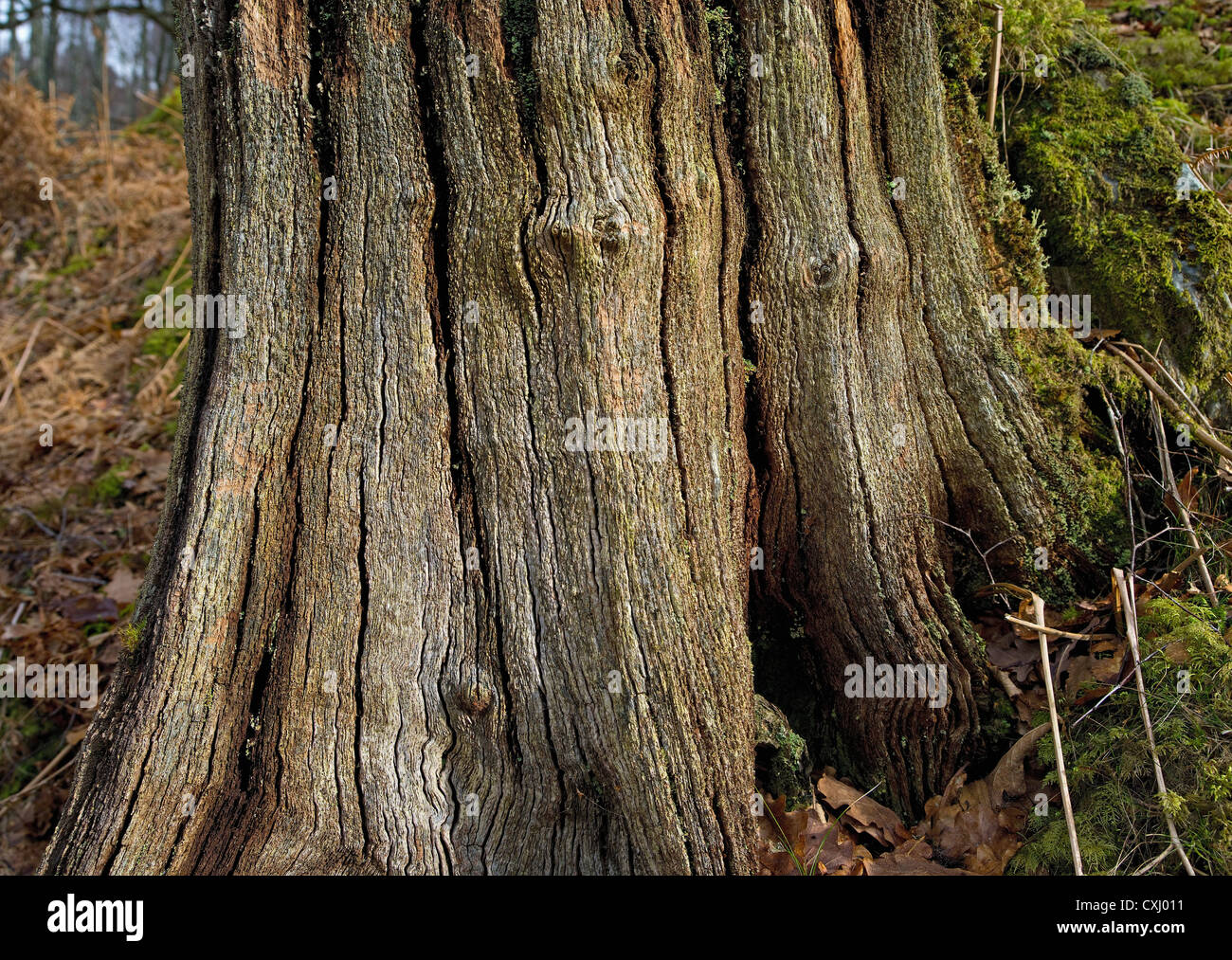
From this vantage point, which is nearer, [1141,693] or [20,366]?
A: [1141,693]

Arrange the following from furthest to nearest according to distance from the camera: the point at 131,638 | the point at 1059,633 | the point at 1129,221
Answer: the point at 1129,221 → the point at 1059,633 → the point at 131,638

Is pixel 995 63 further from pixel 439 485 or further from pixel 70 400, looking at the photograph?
pixel 70 400

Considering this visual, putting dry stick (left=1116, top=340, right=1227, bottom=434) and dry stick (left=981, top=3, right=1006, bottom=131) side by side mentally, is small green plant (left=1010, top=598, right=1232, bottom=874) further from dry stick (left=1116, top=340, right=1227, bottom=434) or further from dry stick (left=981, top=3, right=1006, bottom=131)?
dry stick (left=981, top=3, right=1006, bottom=131)

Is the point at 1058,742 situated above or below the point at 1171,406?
below

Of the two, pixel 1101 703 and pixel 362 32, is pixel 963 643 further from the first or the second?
pixel 362 32

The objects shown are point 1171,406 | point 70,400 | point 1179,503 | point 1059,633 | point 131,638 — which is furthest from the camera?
point 70,400

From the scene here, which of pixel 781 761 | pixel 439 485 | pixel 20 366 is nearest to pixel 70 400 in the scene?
pixel 20 366

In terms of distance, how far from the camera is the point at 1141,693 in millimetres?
2545

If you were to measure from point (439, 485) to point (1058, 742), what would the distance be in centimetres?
211

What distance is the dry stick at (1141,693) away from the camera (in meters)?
2.33

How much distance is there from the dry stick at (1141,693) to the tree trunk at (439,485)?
1.24 metres

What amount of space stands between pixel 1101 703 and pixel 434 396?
240cm

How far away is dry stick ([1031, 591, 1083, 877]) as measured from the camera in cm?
237

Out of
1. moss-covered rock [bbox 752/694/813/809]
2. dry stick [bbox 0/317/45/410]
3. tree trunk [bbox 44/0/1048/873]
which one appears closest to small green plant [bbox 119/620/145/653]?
tree trunk [bbox 44/0/1048/873]
